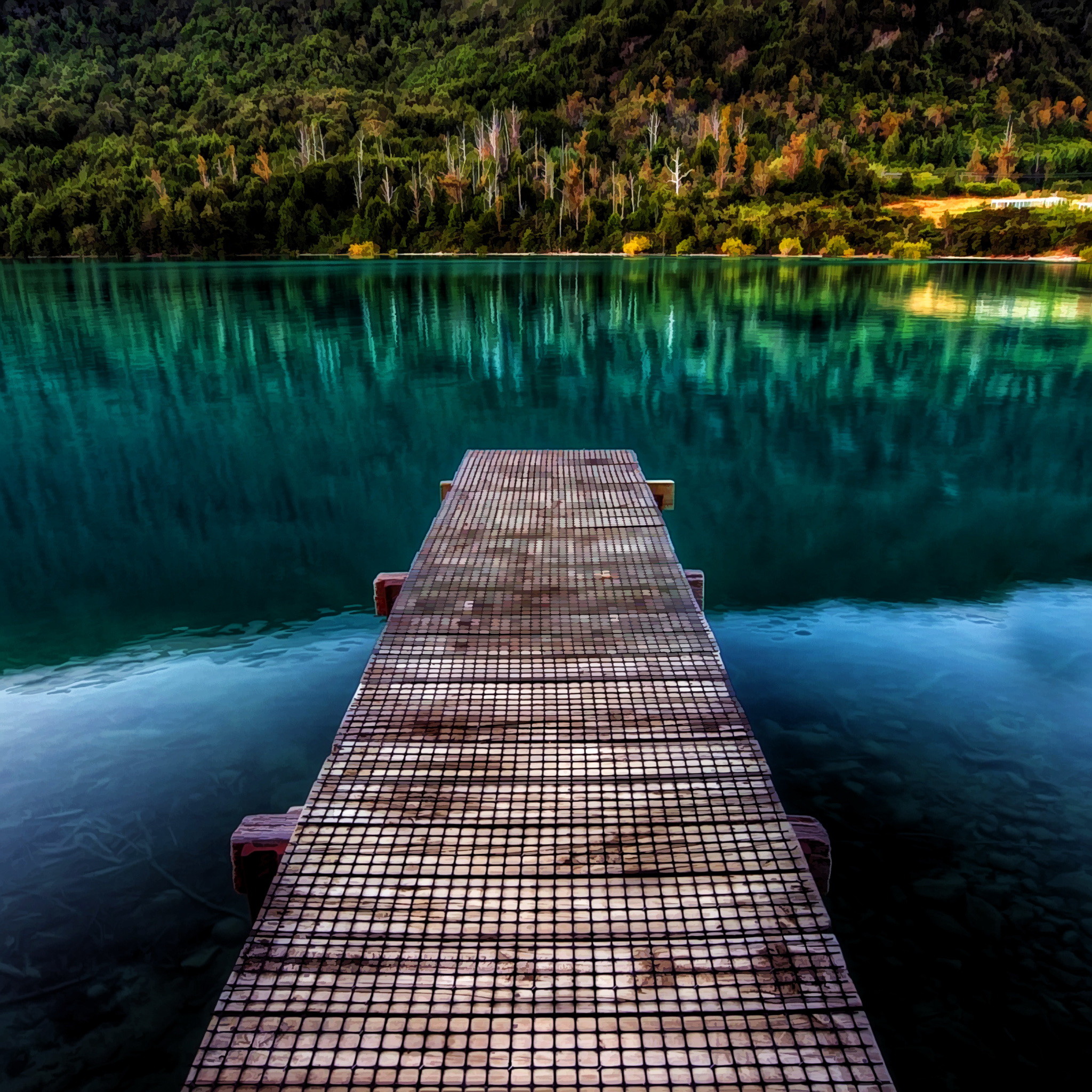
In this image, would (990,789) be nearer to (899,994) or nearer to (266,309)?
(899,994)

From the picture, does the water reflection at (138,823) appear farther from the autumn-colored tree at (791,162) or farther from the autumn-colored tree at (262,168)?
the autumn-colored tree at (262,168)

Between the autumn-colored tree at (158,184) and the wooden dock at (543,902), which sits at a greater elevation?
the autumn-colored tree at (158,184)

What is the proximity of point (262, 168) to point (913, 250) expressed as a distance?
128m

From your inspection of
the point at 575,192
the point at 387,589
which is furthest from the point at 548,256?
the point at 387,589

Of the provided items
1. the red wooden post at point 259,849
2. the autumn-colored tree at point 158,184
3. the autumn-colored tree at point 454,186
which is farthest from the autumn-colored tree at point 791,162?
the red wooden post at point 259,849

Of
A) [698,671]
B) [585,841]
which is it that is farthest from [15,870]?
[698,671]

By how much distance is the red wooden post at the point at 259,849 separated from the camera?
566 centimetres

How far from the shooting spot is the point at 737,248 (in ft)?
424

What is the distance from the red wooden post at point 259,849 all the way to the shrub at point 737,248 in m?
134

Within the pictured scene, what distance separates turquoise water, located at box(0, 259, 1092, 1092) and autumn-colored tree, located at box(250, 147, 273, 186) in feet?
497

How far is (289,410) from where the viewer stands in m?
27.9

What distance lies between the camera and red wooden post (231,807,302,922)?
18.6 feet

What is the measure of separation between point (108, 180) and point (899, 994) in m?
208

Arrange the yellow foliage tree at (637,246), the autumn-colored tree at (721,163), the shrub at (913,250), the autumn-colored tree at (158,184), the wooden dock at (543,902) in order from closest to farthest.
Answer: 1. the wooden dock at (543,902)
2. the shrub at (913,250)
3. the yellow foliage tree at (637,246)
4. the autumn-colored tree at (721,163)
5. the autumn-colored tree at (158,184)
